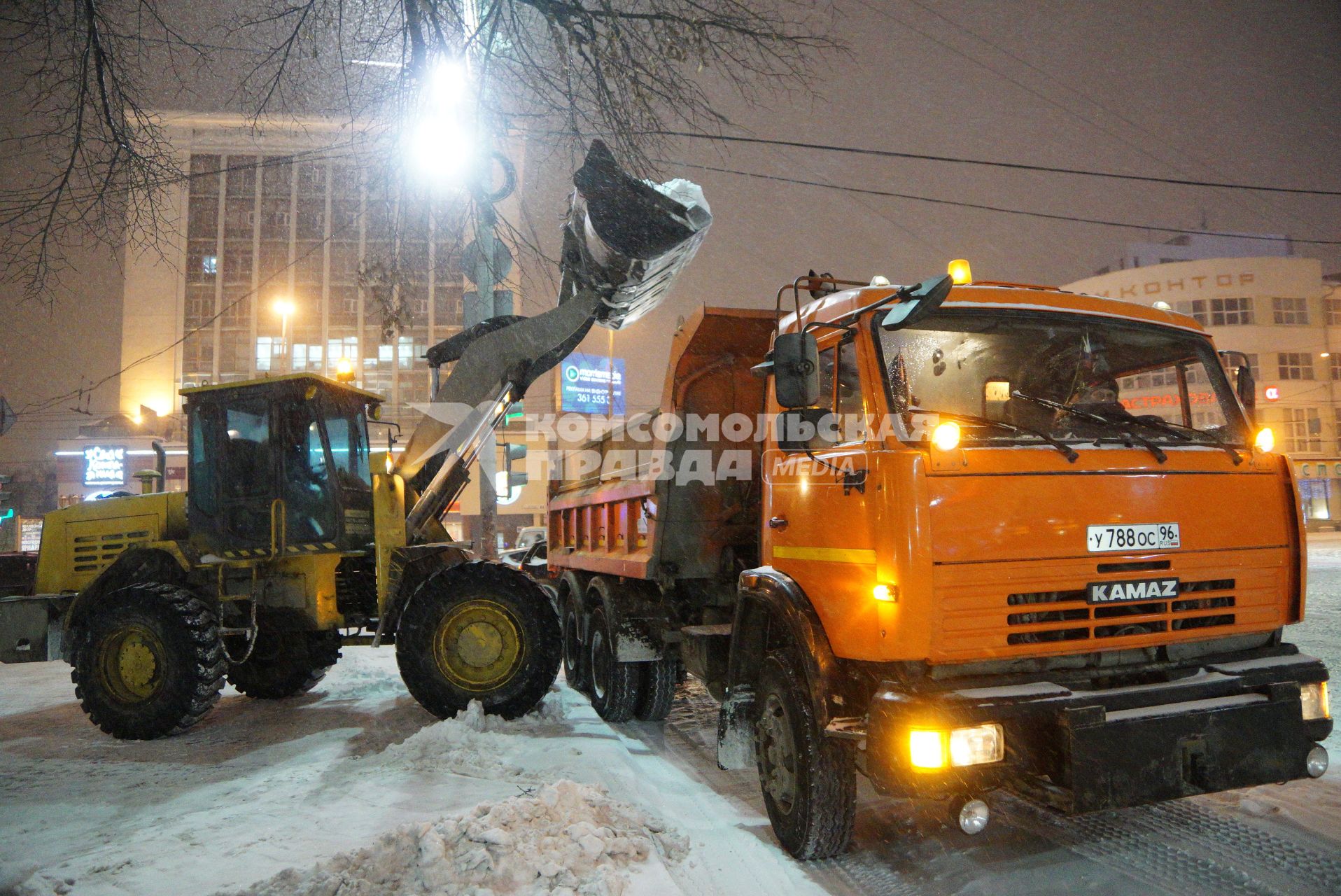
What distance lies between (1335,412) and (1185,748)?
51.8 metres

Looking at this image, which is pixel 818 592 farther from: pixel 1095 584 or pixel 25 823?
pixel 25 823

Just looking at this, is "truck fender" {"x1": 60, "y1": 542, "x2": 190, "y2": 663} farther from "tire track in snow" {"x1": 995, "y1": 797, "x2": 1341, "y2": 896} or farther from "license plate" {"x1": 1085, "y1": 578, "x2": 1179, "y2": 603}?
"license plate" {"x1": 1085, "y1": 578, "x2": 1179, "y2": 603}

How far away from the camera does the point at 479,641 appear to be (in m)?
6.93

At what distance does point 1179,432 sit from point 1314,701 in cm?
130

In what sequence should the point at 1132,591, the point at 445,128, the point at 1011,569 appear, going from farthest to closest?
1. the point at 445,128
2. the point at 1132,591
3. the point at 1011,569

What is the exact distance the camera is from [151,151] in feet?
17.0

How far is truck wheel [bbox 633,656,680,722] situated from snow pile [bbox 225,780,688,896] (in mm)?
3078

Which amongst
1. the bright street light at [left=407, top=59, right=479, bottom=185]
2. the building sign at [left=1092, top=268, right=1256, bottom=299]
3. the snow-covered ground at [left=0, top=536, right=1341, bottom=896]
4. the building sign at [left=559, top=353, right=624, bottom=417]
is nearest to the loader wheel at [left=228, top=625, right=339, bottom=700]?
the snow-covered ground at [left=0, top=536, right=1341, bottom=896]

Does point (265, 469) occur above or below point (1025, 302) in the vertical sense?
below

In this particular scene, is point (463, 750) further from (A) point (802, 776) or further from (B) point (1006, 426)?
(B) point (1006, 426)

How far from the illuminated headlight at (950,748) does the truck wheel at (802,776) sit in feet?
1.84

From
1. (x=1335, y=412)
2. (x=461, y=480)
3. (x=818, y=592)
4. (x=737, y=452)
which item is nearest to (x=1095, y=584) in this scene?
(x=818, y=592)

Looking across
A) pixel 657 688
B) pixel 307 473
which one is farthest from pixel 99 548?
pixel 657 688

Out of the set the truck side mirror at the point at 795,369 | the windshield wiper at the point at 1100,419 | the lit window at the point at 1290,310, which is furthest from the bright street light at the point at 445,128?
the lit window at the point at 1290,310
